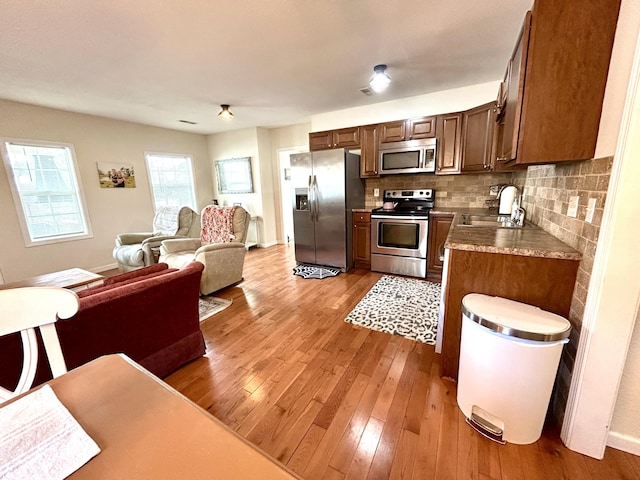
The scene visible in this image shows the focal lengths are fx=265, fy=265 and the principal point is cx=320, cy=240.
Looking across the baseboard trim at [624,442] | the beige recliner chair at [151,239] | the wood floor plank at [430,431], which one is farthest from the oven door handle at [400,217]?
the beige recliner chair at [151,239]

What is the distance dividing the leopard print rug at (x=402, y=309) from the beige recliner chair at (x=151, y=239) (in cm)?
291

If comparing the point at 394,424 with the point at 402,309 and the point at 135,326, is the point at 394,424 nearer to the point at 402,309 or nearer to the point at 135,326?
the point at 402,309

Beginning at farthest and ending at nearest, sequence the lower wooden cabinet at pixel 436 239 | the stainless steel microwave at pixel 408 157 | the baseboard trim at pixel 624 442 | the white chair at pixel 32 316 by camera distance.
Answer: the stainless steel microwave at pixel 408 157
the lower wooden cabinet at pixel 436 239
the baseboard trim at pixel 624 442
the white chair at pixel 32 316

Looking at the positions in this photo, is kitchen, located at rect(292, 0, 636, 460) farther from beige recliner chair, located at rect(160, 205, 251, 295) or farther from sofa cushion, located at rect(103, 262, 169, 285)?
beige recliner chair, located at rect(160, 205, 251, 295)

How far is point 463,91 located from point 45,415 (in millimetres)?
4398

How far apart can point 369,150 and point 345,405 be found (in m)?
3.30

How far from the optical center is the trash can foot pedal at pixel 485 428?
136 centimetres

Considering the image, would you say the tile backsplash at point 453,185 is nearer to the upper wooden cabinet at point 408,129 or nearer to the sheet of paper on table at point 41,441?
the upper wooden cabinet at point 408,129

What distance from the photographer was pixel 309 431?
1458 millimetres

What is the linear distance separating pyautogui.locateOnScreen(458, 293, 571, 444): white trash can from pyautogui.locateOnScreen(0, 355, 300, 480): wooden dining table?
1.25m

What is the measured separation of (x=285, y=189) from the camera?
19.1 feet

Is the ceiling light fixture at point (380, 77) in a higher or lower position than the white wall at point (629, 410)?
higher

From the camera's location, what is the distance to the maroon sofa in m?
1.30

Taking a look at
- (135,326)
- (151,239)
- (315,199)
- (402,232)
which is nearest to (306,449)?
(135,326)
